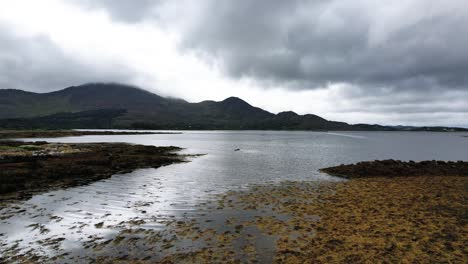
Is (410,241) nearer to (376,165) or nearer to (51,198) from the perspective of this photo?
(51,198)

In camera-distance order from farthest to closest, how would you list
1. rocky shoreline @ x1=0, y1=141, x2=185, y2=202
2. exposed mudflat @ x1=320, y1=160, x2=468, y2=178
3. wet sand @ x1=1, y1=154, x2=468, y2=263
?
exposed mudflat @ x1=320, y1=160, x2=468, y2=178 < rocky shoreline @ x1=0, y1=141, x2=185, y2=202 < wet sand @ x1=1, y1=154, x2=468, y2=263

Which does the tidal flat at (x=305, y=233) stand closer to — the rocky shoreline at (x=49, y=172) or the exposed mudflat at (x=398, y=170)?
the exposed mudflat at (x=398, y=170)

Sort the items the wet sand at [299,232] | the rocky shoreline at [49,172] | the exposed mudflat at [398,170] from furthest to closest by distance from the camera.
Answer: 1. the exposed mudflat at [398,170]
2. the rocky shoreline at [49,172]
3. the wet sand at [299,232]

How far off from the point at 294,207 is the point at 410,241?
967cm

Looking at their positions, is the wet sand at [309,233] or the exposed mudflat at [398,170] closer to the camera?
the wet sand at [309,233]

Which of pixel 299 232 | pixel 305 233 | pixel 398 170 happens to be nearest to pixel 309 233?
pixel 305 233

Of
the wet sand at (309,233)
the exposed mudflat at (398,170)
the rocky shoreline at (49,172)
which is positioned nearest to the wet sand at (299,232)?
the wet sand at (309,233)

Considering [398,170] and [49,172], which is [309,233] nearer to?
[398,170]

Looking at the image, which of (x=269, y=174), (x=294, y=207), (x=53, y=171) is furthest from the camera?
(x=269, y=174)

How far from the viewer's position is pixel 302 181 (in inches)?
1462

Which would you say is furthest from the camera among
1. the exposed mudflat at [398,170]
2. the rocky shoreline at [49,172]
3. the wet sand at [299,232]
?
the exposed mudflat at [398,170]

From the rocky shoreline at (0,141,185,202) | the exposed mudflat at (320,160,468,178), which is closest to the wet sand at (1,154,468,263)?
the exposed mudflat at (320,160,468,178)

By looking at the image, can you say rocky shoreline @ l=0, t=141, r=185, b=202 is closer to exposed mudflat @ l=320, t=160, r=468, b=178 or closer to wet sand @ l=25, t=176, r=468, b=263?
wet sand @ l=25, t=176, r=468, b=263

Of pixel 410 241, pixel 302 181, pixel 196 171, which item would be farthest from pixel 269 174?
pixel 410 241
